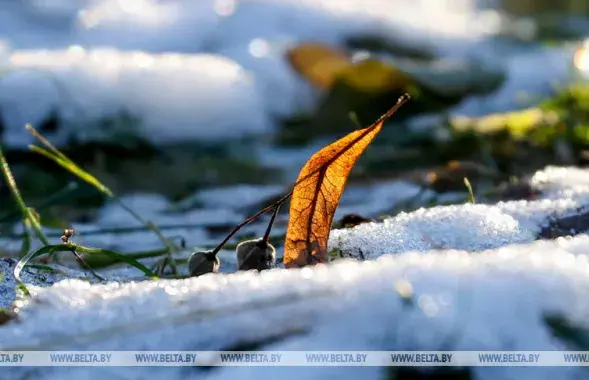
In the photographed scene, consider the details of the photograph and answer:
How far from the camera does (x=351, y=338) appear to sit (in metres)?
0.60

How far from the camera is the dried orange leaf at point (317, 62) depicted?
2.81 m

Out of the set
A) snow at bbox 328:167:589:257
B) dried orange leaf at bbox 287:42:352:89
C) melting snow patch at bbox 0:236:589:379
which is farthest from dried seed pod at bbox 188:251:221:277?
dried orange leaf at bbox 287:42:352:89

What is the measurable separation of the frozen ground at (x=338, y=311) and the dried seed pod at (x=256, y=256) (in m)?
0.20

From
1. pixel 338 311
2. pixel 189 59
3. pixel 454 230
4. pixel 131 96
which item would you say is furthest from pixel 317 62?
pixel 338 311

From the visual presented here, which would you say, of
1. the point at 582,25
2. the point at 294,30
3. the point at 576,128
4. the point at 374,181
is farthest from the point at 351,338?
the point at 582,25

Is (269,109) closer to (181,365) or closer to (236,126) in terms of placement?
(236,126)

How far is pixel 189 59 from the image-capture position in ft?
8.50

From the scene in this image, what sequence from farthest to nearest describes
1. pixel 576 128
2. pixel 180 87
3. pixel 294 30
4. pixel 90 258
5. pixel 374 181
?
pixel 294 30, pixel 180 87, pixel 576 128, pixel 374 181, pixel 90 258

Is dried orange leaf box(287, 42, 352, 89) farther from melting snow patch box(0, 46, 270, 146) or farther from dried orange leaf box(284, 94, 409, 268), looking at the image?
dried orange leaf box(284, 94, 409, 268)

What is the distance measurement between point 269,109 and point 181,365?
2.17 metres

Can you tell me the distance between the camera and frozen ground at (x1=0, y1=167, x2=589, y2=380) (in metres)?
0.59

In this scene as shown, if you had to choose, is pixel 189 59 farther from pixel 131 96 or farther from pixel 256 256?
pixel 256 256

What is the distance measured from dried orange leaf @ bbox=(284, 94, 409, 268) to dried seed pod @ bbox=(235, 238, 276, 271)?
0.04 meters

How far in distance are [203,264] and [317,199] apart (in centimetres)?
16
